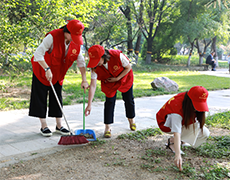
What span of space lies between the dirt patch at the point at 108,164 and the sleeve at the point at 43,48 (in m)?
1.30

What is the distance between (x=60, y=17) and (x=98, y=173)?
4860 millimetres

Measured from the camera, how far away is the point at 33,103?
147 inches

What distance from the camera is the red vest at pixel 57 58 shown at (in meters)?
3.42

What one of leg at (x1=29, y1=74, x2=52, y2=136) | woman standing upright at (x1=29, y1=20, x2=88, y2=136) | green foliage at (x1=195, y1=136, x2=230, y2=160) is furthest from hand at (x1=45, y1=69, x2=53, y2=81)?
green foliage at (x1=195, y1=136, x2=230, y2=160)

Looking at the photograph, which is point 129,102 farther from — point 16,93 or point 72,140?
point 16,93

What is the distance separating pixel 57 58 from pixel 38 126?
4.87 ft

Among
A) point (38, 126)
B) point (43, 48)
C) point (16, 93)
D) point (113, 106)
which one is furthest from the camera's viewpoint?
point (16, 93)

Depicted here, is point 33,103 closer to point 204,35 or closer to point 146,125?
point 146,125

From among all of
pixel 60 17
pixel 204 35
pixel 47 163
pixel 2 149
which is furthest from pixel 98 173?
pixel 204 35

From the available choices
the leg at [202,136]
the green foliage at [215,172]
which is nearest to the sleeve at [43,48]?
the leg at [202,136]

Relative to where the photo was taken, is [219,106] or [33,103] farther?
[219,106]

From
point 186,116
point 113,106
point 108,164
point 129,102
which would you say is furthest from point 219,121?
point 108,164

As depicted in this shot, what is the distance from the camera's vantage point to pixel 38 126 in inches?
172

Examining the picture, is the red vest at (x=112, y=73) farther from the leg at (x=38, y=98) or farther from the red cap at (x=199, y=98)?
the red cap at (x=199, y=98)
